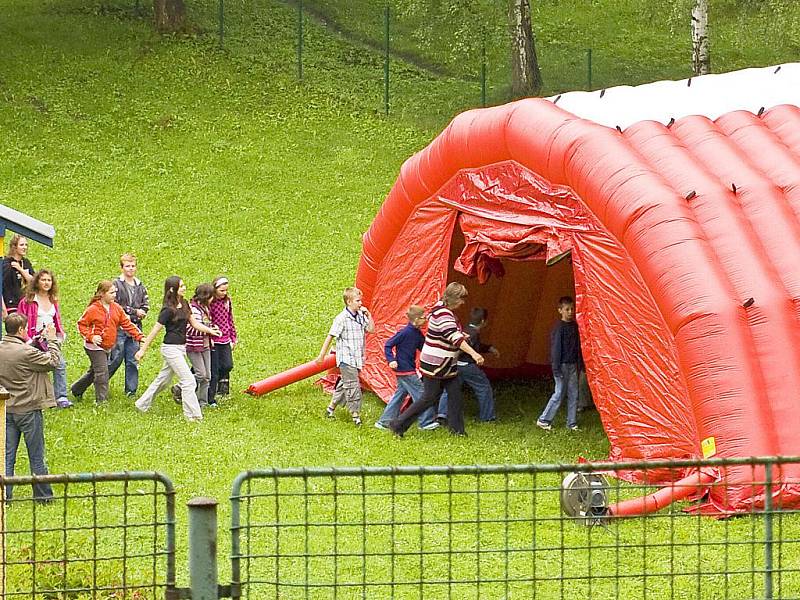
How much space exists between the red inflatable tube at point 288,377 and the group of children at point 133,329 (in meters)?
0.32

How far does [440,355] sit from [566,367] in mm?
1302

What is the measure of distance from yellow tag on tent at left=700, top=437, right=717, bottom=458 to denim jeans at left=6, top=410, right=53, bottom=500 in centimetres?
470

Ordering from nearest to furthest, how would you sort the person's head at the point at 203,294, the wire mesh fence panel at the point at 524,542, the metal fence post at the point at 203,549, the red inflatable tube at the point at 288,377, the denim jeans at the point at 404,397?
the metal fence post at the point at 203,549 < the wire mesh fence panel at the point at 524,542 < the denim jeans at the point at 404,397 < the person's head at the point at 203,294 < the red inflatable tube at the point at 288,377

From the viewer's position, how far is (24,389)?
9414 millimetres

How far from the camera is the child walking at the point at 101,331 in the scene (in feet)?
40.8

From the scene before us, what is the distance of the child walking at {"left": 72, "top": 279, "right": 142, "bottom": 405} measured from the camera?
1243 centimetres

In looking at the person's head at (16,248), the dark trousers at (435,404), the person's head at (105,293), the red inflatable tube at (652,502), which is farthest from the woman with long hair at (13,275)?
the red inflatable tube at (652,502)

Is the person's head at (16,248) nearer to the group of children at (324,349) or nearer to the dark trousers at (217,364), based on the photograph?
the group of children at (324,349)

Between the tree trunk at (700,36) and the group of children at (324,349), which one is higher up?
the tree trunk at (700,36)

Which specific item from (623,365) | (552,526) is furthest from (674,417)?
(552,526)

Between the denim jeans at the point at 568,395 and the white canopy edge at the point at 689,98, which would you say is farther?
the denim jeans at the point at 568,395

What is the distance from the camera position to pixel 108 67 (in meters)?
27.4

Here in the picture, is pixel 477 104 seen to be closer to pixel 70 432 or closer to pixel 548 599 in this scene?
pixel 70 432

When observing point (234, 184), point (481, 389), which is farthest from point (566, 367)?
point (234, 184)
